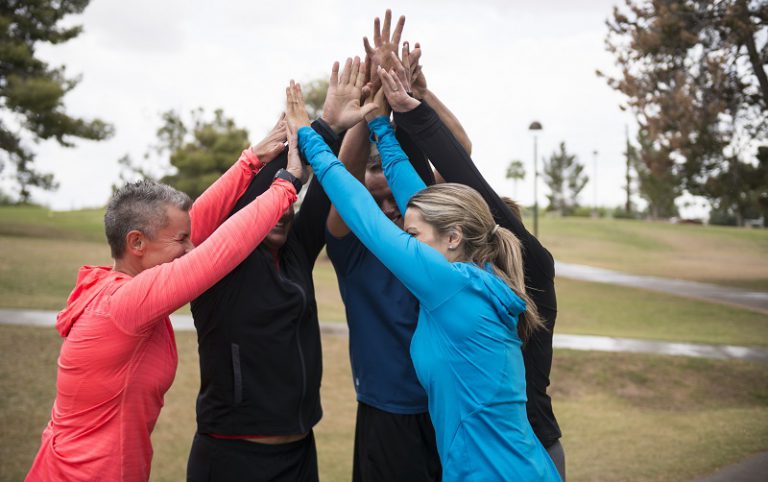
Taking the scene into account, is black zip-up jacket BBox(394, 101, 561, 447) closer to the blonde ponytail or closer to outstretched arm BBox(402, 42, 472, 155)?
the blonde ponytail

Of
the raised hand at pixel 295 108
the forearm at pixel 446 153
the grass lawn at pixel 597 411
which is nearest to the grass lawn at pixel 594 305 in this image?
the grass lawn at pixel 597 411

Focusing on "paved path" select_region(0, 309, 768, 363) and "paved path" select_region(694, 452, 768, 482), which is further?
"paved path" select_region(0, 309, 768, 363)

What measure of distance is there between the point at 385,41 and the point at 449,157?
2.21 feet

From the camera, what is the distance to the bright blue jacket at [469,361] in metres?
2.37

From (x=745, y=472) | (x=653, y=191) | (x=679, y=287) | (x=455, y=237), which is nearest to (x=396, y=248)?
(x=455, y=237)

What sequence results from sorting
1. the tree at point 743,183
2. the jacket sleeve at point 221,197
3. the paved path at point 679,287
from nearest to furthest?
the jacket sleeve at point 221,197 < the paved path at point 679,287 < the tree at point 743,183

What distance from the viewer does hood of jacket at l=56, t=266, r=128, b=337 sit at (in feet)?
7.84

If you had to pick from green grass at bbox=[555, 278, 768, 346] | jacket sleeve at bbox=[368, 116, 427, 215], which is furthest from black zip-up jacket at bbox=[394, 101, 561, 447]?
green grass at bbox=[555, 278, 768, 346]

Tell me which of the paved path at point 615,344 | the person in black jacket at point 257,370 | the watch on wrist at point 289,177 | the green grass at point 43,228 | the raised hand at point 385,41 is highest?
the raised hand at point 385,41

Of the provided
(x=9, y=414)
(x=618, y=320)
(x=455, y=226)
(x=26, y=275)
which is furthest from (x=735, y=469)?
(x=26, y=275)

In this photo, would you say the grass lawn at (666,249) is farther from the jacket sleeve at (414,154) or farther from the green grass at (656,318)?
the jacket sleeve at (414,154)

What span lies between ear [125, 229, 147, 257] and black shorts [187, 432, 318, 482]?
0.92 meters

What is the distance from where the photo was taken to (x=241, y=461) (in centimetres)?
282

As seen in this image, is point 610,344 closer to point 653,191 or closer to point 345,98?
point 345,98
